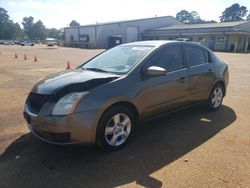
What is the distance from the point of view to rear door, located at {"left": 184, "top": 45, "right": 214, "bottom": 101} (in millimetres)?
5367

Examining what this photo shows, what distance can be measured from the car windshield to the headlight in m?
0.95

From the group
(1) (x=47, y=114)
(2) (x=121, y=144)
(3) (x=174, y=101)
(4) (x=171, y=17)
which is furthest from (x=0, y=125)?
(4) (x=171, y=17)

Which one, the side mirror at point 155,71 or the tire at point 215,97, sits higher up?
the side mirror at point 155,71

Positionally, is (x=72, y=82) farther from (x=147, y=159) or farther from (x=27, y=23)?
(x=27, y=23)

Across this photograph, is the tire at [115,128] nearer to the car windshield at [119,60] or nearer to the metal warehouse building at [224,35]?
the car windshield at [119,60]

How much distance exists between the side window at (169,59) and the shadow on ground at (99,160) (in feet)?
3.98

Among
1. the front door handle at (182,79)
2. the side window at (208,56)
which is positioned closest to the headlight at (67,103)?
the front door handle at (182,79)

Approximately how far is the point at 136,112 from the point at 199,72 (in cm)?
200

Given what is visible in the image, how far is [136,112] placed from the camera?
14.1 feet

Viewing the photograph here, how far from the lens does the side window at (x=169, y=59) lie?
15.4ft

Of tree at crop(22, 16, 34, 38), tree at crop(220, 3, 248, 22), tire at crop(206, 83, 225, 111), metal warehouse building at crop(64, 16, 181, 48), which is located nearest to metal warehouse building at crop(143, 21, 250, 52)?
metal warehouse building at crop(64, 16, 181, 48)

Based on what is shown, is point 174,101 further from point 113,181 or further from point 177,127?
point 113,181

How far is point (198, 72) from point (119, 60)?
1.79 meters

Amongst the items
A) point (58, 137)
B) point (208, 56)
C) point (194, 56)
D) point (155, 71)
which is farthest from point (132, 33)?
point (58, 137)
